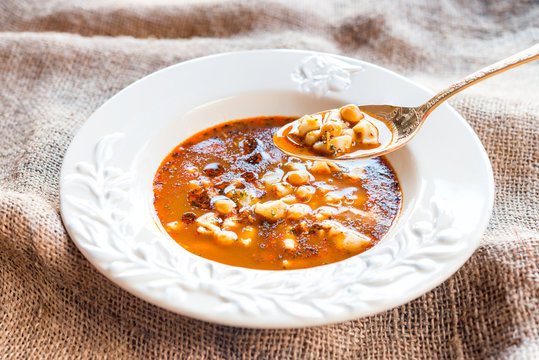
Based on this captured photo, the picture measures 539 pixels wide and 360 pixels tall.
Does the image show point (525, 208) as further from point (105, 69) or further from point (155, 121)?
point (105, 69)

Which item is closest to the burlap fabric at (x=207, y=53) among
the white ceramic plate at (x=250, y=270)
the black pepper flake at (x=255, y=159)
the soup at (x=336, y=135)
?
the white ceramic plate at (x=250, y=270)

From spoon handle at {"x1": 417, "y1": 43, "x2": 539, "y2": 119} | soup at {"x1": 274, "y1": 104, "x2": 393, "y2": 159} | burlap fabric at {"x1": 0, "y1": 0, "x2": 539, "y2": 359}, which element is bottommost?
burlap fabric at {"x1": 0, "y1": 0, "x2": 539, "y2": 359}

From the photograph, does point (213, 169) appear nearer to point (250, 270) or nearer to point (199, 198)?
point (199, 198)

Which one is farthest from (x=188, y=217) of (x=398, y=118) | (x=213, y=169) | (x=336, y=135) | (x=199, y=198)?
(x=398, y=118)

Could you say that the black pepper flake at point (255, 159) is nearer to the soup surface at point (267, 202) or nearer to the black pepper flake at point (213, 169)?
the soup surface at point (267, 202)

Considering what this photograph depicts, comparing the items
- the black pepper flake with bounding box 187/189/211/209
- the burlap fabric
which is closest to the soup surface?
the black pepper flake with bounding box 187/189/211/209

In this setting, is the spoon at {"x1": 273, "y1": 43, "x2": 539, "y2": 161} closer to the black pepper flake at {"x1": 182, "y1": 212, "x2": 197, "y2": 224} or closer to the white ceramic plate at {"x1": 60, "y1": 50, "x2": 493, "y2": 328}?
the white ceramic plate at {"x1": 60, "y1": 50, "x2": 493, "y2": 328}

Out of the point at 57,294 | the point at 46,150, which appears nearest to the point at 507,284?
the point at 57,294
